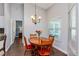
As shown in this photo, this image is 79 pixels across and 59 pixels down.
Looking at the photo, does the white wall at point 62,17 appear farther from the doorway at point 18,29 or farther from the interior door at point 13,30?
the interior door at point 13,30

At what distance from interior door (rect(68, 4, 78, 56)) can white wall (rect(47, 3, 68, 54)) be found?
0.25ft

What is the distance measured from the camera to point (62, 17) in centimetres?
253

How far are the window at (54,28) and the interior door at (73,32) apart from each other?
234mm

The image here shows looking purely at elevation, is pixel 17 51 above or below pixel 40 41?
below

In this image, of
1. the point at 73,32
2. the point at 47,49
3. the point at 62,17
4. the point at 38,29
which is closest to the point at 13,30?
Result: the point at 38,29

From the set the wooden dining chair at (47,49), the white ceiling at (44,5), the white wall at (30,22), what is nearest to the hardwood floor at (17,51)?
the wooden dining chair at (47,49)

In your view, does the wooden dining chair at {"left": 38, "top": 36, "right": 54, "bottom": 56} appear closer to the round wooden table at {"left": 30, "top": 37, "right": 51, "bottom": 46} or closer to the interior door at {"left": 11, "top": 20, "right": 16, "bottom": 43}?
the round wooden table at {"left": 30, "top": 37, "right": 51, "bottom": 46}

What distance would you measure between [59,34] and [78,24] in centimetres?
54

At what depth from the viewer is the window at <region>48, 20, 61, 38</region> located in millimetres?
2546

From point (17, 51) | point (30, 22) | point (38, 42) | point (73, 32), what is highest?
point (30, 22)

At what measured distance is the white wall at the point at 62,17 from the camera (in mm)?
2443

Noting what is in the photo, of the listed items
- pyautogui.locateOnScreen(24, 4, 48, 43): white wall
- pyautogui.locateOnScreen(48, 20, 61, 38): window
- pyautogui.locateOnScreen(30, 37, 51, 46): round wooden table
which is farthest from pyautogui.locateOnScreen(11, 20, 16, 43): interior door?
pyautogui.locateOnScreen(48, 20, 61, 38): window

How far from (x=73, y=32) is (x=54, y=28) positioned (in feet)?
1.32

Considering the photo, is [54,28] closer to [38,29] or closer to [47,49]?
[38,29]
